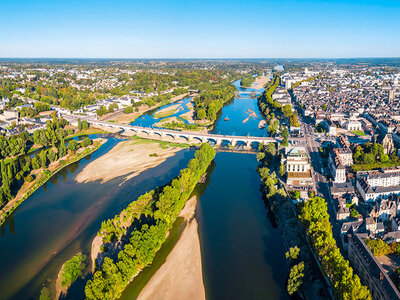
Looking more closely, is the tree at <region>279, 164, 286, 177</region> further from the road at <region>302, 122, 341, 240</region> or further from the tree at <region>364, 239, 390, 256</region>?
the tree at <region>364, 239, 390, 256</region>

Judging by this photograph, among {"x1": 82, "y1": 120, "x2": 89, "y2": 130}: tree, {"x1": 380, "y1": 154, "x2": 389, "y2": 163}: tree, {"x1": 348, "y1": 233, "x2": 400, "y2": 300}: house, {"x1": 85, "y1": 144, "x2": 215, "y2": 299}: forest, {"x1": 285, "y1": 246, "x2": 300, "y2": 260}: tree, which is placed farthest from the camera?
{"x1": 82, "y1": 120, "x2": 89, "y2": 130}: tree

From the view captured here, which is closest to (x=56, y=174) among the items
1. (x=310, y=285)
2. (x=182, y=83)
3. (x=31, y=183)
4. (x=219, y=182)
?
(x=31, y=183)

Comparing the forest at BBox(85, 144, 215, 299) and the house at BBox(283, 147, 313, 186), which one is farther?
the house at BBox(283, 147, 313, 186)

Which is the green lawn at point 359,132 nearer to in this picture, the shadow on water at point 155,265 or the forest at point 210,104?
the forest at point 210,104

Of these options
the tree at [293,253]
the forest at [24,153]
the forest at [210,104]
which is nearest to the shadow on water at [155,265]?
the tree at [293,253]

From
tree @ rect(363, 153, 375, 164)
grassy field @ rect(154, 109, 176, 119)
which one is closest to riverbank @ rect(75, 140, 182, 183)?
grassy field @ rect(154, 109, 176, 119)

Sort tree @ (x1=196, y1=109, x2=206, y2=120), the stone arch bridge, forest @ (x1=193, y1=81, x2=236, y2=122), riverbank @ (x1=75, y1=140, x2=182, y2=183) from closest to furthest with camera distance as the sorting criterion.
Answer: riverbank @ (x1=75, y1=140, x2=182, y2=183)
the stone arch bridge
tree @ (x1=196, y1=109, x2=206, y2=120)
forest @ (x1=193, y1=81, x2=236, y2=122)
